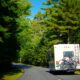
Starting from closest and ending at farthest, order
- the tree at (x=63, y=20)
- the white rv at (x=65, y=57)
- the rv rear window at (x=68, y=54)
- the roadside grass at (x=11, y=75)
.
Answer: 1. the roadside grass at (x=11, y=75)
2. the white rv at (x=65, y=57)
3. the rv rear window at (x=68, y=54)
4. the tree at (x=63, y=20)

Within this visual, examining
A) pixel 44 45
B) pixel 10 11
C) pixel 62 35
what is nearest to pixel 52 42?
pixel 62 35

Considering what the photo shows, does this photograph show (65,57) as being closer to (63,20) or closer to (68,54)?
(68,54)

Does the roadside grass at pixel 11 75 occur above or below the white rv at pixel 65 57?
below

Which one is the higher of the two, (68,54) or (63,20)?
(63,20)

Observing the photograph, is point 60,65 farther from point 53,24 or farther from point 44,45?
point 44,45

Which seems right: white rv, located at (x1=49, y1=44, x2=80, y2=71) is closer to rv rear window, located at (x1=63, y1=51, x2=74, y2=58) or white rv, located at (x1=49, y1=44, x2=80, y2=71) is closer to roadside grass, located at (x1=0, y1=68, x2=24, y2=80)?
rv rear window, located at (x1=63, y1=51, x2=74, y2=58)

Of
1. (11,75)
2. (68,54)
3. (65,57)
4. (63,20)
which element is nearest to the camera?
(65,57)

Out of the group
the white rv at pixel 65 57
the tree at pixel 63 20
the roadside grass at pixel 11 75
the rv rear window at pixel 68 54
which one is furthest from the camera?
the tree at pixel 63 20

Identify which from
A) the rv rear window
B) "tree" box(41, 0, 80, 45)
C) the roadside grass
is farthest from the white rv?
"tree" box(41, 0, 80, 45)

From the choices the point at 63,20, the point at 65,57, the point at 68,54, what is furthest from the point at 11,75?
the point at 63,20

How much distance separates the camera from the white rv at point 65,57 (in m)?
36.4

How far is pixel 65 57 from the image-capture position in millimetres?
36719

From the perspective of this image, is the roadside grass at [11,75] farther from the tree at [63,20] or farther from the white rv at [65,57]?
the tree at [63,20]

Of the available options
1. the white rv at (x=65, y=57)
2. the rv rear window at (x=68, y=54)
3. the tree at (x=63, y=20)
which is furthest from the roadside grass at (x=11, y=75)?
the tree at (x=63, y=20)
